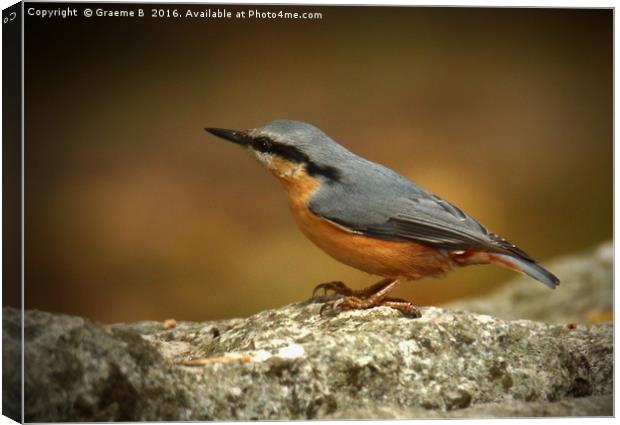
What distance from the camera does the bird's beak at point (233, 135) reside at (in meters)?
4.30

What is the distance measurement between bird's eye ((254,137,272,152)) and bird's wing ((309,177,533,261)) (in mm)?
364

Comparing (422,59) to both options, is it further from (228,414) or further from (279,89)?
(228,414)

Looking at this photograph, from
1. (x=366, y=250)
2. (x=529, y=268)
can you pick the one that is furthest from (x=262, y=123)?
(x=529, y=268)

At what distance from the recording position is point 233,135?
4.31 meters

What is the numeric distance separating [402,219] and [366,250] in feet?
0.80

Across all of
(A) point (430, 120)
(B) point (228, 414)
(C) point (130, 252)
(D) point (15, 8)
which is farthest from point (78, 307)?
(A) point (430, 120)

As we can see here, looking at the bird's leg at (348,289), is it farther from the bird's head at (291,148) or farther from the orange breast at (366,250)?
the bird's head at (291,148)

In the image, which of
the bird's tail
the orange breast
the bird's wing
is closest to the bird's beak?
the orange breast

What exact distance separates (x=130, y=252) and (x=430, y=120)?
178 centimetres

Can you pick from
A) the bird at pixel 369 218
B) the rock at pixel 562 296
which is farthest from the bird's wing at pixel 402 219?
the rock at pixel 562 296

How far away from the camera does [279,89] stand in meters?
4.28

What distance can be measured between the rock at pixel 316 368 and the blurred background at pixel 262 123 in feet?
1.41

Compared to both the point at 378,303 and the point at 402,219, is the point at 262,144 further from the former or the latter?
the point at 378,303

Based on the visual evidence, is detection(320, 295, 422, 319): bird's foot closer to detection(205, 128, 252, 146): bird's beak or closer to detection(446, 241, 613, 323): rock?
detection(205, 128, 252, 146): bird's beak
